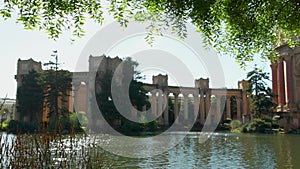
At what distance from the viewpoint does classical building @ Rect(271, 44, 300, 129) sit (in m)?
42.8

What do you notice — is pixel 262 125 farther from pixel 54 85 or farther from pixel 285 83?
pixel 54 85

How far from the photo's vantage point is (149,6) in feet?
20.2

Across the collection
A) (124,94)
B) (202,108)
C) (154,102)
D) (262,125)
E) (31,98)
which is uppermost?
(124,94)

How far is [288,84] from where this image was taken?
45.9 metres

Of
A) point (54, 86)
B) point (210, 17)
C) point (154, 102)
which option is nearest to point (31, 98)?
point (54, 86)

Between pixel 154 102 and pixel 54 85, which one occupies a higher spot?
pixel 54 85

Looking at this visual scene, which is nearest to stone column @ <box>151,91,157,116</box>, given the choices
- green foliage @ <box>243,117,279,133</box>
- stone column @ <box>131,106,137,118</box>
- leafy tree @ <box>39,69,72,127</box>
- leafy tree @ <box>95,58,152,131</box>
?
leafy tree @ <box>95,58,152,131</box>

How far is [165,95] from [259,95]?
1823 centimetres

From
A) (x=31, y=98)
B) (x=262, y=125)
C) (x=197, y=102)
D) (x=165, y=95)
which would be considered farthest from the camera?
(x=197, y=102)

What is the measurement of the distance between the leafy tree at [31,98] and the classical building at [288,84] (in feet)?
102

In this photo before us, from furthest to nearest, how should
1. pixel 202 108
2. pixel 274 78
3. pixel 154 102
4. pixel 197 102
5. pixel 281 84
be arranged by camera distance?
pixel 197 102 → pixel 202 108 → pixel 154 102 → pixel 274 78 → pixel 281 84

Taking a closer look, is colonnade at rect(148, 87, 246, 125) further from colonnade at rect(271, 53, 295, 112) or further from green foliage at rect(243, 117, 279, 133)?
green foliage at rect(243, 117, 279, 133)

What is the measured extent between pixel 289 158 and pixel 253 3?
8969mm

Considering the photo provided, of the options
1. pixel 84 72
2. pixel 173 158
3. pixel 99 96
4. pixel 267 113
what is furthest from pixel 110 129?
pixel 173 158
